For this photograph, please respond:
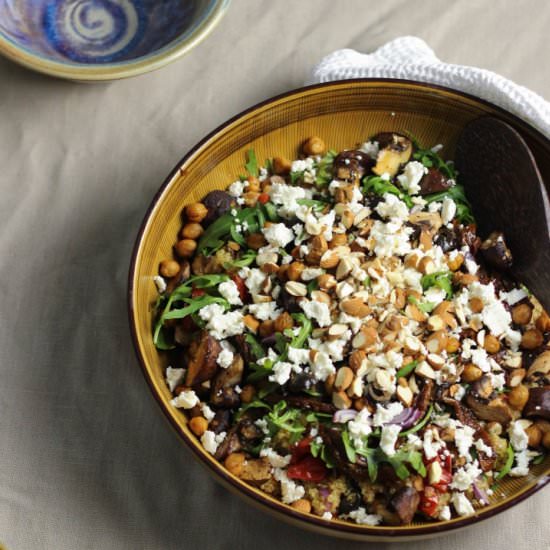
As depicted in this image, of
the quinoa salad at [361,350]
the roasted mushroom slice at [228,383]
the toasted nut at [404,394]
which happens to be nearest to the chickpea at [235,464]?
the quinoa salad at [361,350]

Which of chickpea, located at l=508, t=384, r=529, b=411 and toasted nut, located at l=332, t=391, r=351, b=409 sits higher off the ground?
chickpea, located at l=508, t=384, r=529, b=411

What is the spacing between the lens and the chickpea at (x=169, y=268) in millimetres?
1703

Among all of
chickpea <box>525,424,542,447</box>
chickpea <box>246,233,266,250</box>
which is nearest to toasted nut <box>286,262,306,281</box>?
chickpea <box>246,233,266,250</box>

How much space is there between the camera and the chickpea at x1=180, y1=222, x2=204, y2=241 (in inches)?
68.2

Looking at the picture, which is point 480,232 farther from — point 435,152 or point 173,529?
point 173,529

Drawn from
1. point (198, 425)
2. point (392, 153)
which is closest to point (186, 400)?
point (198, 425)

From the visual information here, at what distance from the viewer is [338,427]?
1.47 m

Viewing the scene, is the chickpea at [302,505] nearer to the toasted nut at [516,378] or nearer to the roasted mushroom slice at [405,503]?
the roasted mushroom slice at [405,503]

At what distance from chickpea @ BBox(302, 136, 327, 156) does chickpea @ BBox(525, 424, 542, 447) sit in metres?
0.79

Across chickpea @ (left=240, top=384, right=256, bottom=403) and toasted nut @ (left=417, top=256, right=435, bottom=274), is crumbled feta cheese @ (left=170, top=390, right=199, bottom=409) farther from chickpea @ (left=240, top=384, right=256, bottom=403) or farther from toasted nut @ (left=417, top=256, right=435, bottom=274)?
toasted nut @ (left=417, top=256, right=435, bottom=274)

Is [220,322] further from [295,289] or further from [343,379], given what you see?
[343,379]

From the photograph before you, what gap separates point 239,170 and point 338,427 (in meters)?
0.68

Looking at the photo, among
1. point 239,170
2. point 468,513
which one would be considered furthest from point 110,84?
point 468,513

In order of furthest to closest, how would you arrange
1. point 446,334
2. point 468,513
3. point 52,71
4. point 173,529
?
point 52,71
point 173,529
point 446,334
point 468,513
